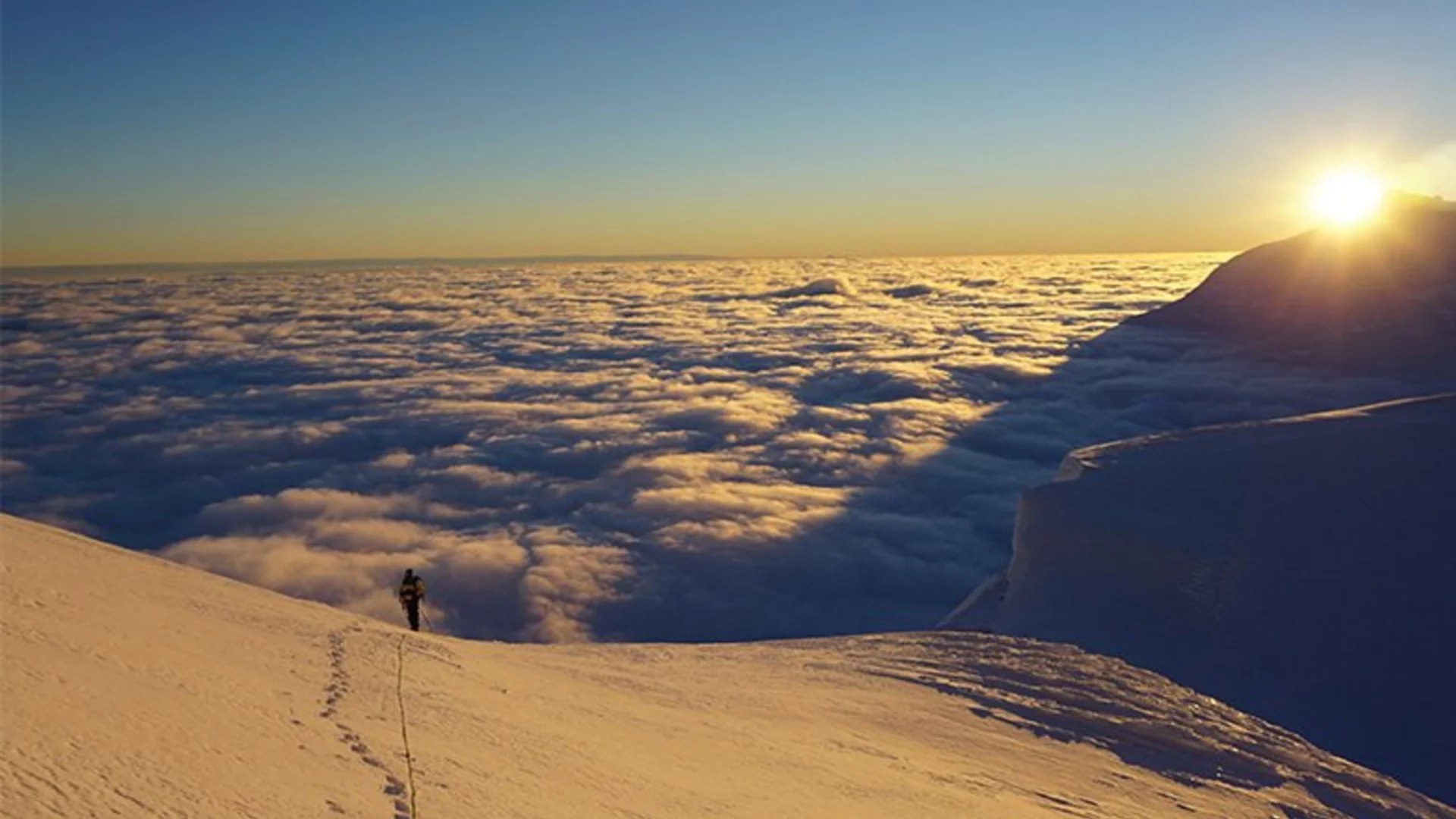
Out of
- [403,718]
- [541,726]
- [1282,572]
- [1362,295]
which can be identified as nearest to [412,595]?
[541,726]

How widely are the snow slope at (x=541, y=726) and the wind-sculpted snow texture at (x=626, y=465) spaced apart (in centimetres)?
3948

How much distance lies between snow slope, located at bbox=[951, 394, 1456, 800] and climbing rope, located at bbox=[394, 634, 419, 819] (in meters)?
13.5

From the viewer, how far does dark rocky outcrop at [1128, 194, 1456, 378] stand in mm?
71812

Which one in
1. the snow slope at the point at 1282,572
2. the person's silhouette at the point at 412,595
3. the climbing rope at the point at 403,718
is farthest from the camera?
the snow slope at the point at 1282,572

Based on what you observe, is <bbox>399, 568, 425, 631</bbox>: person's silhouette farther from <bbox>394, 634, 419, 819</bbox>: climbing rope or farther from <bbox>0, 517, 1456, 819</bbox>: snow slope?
<bbox>394, 634, 419, 819</bbox>: climbing rope

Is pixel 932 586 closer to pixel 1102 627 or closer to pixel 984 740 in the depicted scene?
pixel 1102 627

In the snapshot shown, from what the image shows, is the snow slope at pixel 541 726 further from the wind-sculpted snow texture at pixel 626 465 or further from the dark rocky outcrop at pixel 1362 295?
the dark rocky outcrop at pixel 1362 295

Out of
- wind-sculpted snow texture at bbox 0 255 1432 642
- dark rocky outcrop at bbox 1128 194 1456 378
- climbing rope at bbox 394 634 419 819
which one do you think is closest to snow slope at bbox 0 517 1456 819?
climbing rope at bbox 394 634 419 819

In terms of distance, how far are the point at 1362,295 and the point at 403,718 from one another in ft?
308

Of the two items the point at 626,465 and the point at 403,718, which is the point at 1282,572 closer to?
the point at 403,718

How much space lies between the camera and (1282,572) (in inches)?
669

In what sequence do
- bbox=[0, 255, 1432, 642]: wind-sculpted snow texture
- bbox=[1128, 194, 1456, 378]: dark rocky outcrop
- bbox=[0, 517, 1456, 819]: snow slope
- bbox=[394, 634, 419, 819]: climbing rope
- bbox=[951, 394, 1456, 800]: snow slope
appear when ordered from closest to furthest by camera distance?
bbox=[0, 517, 1456, 819]: snow slope < bbox=[394, 634, 419, 819]: climbing rope < bbox=[951, 394, 1456, 800]: snow slope < bbox=[0, 255, 1432, 642]: wind-sculpted snow texture < bbox=[1128, 194, 1456, 378]: dark rocky outcrop

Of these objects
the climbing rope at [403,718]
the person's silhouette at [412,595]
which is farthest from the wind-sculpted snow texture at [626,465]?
the climbing rope at [403,718]

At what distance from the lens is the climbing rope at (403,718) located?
447 cm
